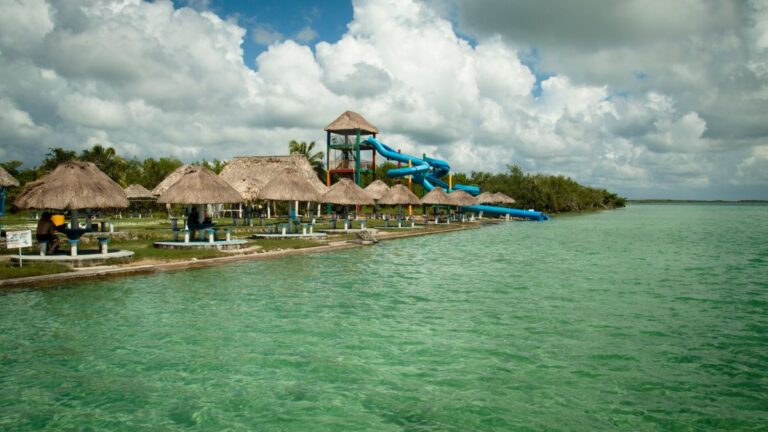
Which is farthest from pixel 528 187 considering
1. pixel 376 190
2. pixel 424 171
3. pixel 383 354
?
pixel 383 354

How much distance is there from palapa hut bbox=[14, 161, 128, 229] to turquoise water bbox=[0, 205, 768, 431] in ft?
11.3

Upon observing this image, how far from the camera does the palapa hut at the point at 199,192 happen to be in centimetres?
1698

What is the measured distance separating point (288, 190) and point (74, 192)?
9.45 metres

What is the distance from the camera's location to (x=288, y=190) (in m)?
22.1

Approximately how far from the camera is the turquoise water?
5.13 m

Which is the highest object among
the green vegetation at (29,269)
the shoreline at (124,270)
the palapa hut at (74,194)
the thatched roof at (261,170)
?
the thatched roof at (261,170)

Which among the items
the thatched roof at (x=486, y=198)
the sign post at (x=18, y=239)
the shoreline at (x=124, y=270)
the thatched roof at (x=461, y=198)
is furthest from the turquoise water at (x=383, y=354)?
the thatched roof at (x=486, y=198)

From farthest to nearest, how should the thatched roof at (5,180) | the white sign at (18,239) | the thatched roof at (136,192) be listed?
the thatched roof at (136,192) < the thatched roof at (5,180) < the white sign at (18,239)

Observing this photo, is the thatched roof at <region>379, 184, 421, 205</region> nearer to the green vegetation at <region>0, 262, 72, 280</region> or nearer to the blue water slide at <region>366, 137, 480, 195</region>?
the blue water slide at <region>366, 137, 480, 195</region>

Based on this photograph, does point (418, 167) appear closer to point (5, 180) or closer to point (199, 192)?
point (199, 192)

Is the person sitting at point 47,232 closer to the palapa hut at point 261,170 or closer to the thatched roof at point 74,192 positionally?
the thatched roof at point 74,192

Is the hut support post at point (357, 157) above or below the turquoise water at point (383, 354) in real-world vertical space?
above

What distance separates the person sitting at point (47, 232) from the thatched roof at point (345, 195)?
519 inches

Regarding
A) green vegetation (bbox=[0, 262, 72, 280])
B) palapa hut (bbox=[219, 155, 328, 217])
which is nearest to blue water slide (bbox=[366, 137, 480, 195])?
palapa hut (bbox=[219, 155, 328, 217])
